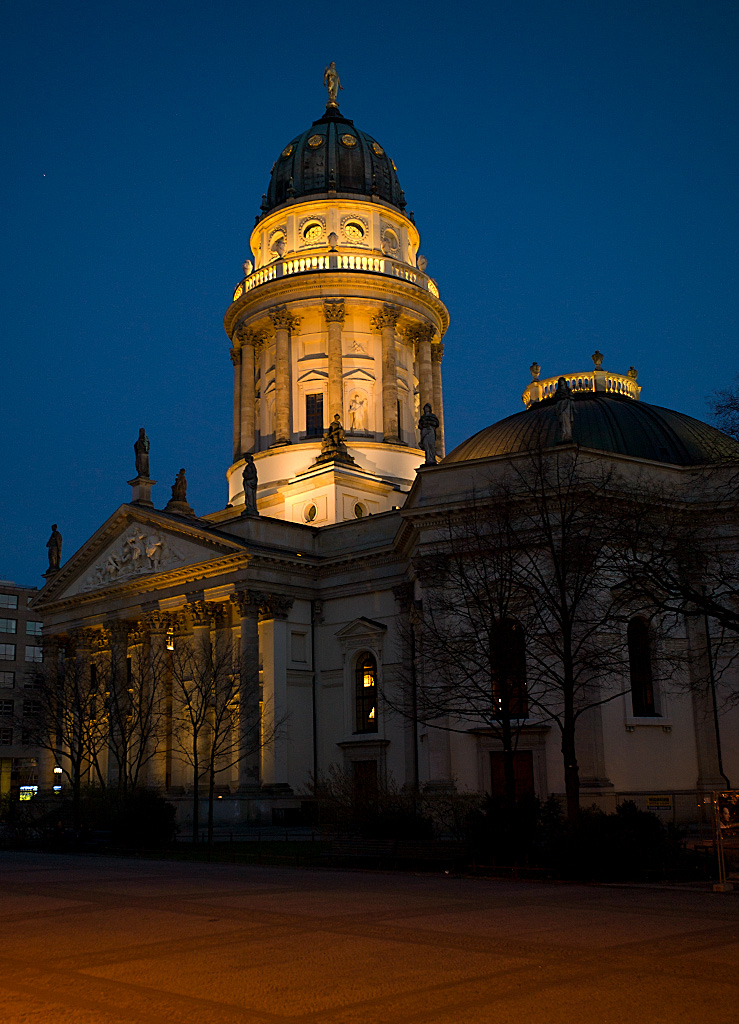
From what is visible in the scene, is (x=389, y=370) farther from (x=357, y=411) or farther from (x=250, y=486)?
(x=250, y=486)

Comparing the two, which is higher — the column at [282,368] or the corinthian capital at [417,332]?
the corinthian capital at [417,332]

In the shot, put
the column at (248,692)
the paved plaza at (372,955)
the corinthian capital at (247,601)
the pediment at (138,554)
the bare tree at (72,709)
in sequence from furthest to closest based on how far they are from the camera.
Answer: the pediment at (138,554), the corinthian capital at (247,601), the bare tree at (72,709), the column at (248,692), the paved plaza at (372,955)

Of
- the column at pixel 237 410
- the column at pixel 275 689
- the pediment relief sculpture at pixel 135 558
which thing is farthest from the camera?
the column at pixel 237 410

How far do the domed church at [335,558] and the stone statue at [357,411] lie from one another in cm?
14

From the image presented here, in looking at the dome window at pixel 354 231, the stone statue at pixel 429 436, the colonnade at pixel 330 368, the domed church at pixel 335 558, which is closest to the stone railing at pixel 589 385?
the domed church at pixel 335 558

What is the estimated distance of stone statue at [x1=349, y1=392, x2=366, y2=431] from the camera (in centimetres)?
6231

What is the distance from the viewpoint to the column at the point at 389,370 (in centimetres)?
6184

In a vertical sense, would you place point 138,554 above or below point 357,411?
below

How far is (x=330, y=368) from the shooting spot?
203ft

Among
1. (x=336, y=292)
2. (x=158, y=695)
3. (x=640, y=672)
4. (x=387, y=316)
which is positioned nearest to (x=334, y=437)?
(x=387, y=316)

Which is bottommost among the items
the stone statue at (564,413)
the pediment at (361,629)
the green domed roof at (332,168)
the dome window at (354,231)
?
the pediment at (361,629)

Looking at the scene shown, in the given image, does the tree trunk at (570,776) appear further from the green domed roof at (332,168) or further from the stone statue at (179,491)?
the green domed roof at (332,168)

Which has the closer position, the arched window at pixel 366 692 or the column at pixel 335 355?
the arched window at pixel 366 692

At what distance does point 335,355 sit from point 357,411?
351 centimetres
